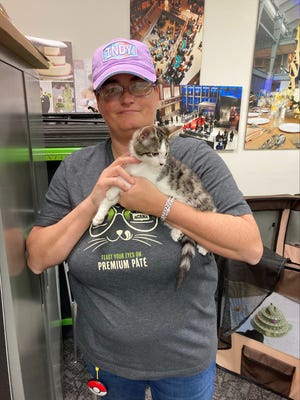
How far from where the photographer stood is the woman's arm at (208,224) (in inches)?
26.6

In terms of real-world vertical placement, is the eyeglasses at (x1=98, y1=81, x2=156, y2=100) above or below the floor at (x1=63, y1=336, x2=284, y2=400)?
above

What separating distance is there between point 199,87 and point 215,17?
460mm

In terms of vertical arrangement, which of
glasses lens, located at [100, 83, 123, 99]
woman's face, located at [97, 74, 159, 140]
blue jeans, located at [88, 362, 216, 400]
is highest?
glasses lens, located at [100, 83, 123, 99]

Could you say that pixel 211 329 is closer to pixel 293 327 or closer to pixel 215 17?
pixel 293 327

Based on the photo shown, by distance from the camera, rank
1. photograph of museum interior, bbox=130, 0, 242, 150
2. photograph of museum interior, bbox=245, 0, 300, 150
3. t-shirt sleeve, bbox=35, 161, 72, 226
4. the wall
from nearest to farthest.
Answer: t-shirt sleeve, bbox=35, 161, 72, 226 < the wall < photograph of museum interior, bbox=130, 0, 242, 150 < photograph of museum interior, bbox=245, 0, 300, 150

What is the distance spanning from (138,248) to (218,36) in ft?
6.18

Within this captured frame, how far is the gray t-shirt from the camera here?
702 mm

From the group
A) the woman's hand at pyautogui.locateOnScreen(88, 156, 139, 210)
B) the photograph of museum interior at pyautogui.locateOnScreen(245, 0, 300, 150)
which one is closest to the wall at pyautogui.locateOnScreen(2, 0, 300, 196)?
the photograph of museum interior at pyautogui.locateOnScreen(245, 0, 300, 150)

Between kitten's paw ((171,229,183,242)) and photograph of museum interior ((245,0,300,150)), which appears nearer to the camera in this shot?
kitten's paw ((171,229,183,242))

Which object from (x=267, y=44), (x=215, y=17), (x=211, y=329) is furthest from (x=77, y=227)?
(x=267, y=44)

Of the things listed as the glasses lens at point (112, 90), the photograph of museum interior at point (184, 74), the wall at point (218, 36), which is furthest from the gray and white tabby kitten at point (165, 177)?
the wall at point (218, 36)

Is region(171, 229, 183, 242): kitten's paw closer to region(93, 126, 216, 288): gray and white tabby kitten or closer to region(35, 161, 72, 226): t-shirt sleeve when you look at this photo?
region(93, 126, 216, 288): gray and white tabby kitten

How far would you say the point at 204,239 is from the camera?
2.27ft

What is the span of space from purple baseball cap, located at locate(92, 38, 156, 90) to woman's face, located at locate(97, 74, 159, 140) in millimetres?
29
